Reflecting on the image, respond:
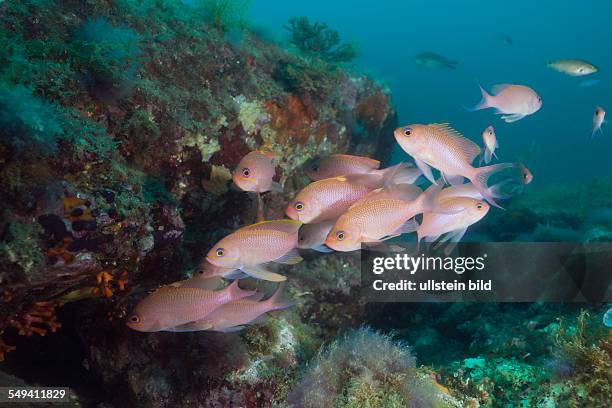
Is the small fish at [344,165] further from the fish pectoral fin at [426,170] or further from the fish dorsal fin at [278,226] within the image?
the fish dorsal fin at [278,226]

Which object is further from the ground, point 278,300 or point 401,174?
point 401,174

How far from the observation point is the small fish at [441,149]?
113 inches

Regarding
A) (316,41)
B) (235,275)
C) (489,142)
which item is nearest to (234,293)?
(235,275)

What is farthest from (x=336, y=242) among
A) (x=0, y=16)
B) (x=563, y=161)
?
(x=563, y=161)

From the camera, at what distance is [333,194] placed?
10.6ft

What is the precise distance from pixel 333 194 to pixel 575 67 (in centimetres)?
704

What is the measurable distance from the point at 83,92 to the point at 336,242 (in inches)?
120

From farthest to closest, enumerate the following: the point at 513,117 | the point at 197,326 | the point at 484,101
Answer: the point at 513,117 < the point at 484,101 < the point at 197,326

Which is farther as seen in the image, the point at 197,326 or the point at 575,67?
the point at 575,67

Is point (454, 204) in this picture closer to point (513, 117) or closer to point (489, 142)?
point (489, 142)

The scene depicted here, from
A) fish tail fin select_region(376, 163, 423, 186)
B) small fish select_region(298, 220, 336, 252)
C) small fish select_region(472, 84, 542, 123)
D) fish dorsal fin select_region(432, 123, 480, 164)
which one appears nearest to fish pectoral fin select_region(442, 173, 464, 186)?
fish dorsal fin select_region(432, 123, 480, 164)

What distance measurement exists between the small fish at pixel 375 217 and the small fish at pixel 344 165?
603 mm

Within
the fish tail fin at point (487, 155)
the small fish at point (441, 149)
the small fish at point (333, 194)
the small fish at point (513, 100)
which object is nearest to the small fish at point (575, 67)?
the small fish at point (513, 100)

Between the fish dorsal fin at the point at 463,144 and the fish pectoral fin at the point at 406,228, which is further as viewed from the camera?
the fish pectoral fin at the point at 406,228
